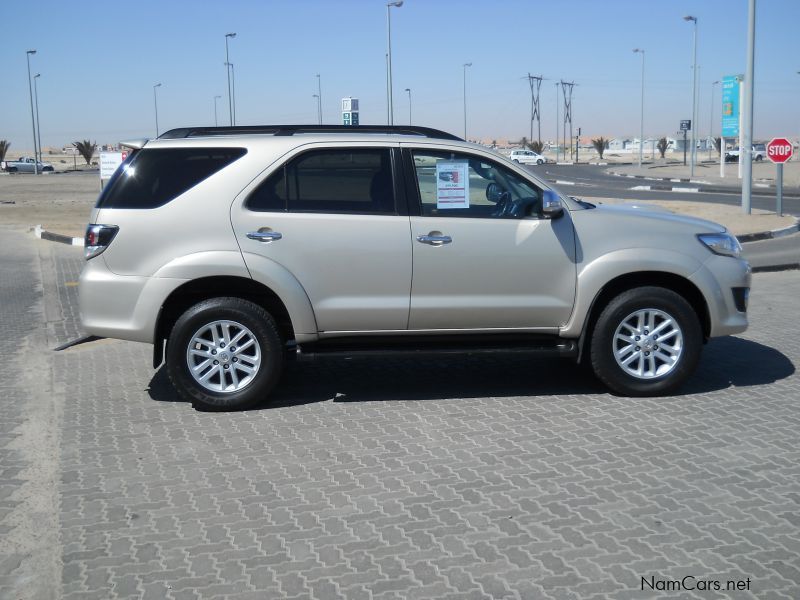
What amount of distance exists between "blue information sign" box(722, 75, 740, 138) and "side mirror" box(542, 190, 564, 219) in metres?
34.9

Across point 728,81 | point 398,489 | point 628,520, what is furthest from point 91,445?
point 728,81

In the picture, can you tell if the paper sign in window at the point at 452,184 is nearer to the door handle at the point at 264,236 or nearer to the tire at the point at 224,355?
the door handle at the point at 264,236

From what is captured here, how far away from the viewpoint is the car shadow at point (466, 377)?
689cm

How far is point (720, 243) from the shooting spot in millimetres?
6688

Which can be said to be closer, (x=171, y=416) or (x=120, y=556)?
(x=120, y=556)

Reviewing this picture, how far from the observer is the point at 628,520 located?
14.6ft

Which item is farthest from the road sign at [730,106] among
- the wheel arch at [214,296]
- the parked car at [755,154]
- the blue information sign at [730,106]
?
the wheel arch at [214,296]

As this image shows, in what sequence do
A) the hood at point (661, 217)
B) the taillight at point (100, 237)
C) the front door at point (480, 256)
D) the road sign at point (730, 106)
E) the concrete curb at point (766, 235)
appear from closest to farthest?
1. the taillight at point (100, 237)
2. the front door at point (480, 256)
3. the hood at point (661, 217)
4. the concrete curb at point (766, 235)
5. the road sign at point (730, 106)

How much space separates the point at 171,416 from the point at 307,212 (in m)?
1.75

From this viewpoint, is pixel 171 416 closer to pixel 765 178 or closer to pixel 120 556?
pixel 120 556

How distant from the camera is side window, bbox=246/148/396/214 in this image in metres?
6.43

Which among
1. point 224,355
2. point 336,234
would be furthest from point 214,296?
point 336,234

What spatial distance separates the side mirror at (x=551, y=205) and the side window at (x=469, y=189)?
0.07 meters

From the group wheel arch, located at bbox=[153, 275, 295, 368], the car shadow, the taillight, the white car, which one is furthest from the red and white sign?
the white car
